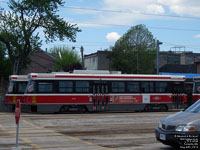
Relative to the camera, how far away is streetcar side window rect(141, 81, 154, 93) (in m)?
29.3

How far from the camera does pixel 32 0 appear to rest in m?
41.1

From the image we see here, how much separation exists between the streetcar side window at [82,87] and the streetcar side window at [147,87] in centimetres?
430

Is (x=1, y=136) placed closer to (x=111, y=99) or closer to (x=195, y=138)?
(x=195, y=138)

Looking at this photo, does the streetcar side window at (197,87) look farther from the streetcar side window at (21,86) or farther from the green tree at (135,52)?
the green tree at (135,52)

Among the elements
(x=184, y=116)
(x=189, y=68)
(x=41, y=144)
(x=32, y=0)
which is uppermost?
(x=32, y=0)

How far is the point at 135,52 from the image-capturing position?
7150cm

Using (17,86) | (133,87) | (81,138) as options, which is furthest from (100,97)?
(81,138)

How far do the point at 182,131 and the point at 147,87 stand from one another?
19765 millimetres

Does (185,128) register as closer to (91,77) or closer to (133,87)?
(91,77)

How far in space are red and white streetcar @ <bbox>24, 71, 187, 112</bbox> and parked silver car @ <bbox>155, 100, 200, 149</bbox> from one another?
17.2 meters

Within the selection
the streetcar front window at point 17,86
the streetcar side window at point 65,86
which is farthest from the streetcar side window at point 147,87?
the streetcar front window at point 17,86

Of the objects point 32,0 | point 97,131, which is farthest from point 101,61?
point 97,131

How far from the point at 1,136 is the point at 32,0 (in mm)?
28848

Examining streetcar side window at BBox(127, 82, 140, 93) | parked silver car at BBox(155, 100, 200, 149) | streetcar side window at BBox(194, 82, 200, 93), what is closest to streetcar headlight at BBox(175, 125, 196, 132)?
parked silver car at BBox(155, 100, 200, 149)
